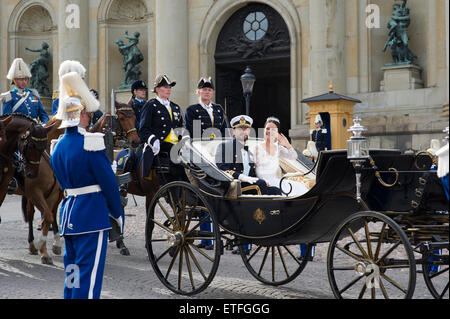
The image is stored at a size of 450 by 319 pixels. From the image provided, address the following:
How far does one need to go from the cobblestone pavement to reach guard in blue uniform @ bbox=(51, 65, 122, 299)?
177 cm

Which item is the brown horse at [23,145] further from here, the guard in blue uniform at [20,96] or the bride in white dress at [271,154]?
the bride in white dress at [271,154]

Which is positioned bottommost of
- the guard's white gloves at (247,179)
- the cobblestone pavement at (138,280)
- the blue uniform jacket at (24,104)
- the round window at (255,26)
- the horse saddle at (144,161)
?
the cobblestone pavement at (138,280)

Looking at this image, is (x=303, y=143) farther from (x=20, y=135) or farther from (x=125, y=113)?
(x=20, y=135)

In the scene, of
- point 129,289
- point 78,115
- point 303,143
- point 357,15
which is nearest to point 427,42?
point 357,15

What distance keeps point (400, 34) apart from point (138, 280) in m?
12.0

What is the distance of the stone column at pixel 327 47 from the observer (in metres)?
16.8

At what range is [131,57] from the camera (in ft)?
70.8

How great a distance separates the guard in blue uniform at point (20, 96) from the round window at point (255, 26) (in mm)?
11275

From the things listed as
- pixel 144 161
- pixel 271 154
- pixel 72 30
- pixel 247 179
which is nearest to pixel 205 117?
pixel 144 161

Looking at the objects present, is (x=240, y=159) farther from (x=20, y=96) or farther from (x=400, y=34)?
(x=400, y=34)

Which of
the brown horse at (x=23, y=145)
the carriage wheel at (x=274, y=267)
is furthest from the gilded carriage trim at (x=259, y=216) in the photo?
the brown horse at (x=23, y=145)

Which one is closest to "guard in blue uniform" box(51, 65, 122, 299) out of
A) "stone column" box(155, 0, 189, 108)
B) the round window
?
"stone column" box(155, 0, 189, 108)

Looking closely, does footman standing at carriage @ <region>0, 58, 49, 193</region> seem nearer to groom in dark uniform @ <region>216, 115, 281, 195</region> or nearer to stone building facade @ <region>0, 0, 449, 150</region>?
groom in dark uniform @ <region>216, 115, 281, 195</region>
